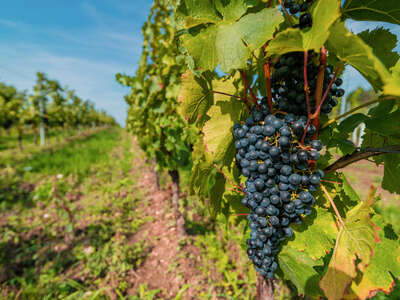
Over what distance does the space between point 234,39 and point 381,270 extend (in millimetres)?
1195

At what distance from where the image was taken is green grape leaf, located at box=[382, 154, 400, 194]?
105 centimetres

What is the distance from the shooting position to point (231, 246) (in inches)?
143

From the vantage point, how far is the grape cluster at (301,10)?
0.78 metres

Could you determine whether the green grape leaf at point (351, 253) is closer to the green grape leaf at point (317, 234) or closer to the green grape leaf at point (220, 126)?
the green grape leaf at point (317, 234)

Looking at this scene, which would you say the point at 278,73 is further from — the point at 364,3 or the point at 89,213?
the point at 89,213

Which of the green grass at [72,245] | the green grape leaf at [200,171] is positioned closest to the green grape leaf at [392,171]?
the green grape leaf at [200,171]

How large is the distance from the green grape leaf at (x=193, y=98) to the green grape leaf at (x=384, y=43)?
788 mm

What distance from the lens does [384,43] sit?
0.92 meters

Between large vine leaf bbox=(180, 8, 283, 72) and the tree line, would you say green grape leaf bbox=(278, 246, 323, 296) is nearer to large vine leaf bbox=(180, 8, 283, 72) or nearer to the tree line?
large vine leaf bbox=(180, 8, 283, 72)

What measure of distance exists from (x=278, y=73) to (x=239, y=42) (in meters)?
0.27

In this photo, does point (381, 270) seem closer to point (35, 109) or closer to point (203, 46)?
point (203, 46)

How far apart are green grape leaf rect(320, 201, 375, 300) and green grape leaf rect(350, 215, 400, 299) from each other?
0.11 metres

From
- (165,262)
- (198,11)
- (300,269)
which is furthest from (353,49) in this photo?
(165,262)

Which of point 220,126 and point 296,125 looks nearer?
point 296,125
